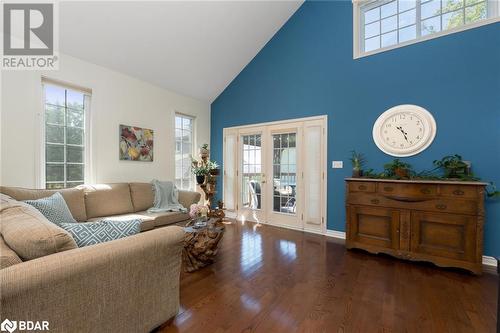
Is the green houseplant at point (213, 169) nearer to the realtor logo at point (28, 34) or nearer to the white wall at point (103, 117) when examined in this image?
the white wall at point (103, 117)

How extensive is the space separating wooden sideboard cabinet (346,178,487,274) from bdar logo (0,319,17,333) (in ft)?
10.9

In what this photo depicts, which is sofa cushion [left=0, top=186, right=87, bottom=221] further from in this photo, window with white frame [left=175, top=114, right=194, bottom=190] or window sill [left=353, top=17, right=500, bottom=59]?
window sill [left=353, top=17, right=500, bottom=59]

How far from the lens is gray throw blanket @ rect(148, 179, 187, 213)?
3760 mm

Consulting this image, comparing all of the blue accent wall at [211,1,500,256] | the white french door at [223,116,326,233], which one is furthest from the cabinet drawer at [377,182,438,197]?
the white french door at [223,116,326,233]

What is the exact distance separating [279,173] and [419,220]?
7.87 ft

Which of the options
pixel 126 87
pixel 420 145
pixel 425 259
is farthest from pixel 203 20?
pixel 425 259

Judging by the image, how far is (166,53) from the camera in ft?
12.8

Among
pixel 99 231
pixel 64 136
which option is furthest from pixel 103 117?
pixel 99 231

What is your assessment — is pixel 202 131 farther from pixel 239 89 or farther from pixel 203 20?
pixel 203 20

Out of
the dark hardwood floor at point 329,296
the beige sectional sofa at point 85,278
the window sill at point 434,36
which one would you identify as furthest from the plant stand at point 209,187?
the window sill at point 434,36

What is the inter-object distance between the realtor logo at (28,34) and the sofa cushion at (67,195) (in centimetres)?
154

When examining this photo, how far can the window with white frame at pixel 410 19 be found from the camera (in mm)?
2967

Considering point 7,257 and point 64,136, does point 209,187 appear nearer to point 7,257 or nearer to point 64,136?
point 64,136

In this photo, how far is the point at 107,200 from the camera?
3.38m
